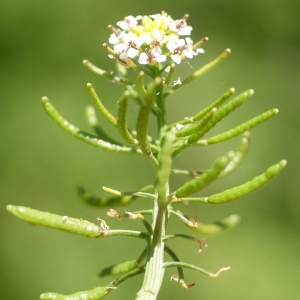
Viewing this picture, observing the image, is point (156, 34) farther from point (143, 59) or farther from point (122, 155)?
point (122, 155)

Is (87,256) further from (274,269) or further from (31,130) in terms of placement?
(274,269)

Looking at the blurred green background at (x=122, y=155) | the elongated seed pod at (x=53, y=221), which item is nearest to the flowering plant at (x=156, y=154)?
the elongated seed pod at (x=53, y=221)

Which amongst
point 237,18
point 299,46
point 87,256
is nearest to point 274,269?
point 87,256

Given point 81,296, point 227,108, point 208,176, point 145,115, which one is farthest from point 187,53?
point 81,296

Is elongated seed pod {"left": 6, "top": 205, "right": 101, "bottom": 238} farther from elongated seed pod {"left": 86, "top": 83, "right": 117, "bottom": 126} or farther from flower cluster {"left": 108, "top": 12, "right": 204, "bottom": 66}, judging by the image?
flower cluster {"left": 108, "top": 12, "right": 204, "bottom": 66}

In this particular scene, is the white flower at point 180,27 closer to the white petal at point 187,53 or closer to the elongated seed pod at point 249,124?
the white petal at point 187,53

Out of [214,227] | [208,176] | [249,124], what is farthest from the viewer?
[214,227]
